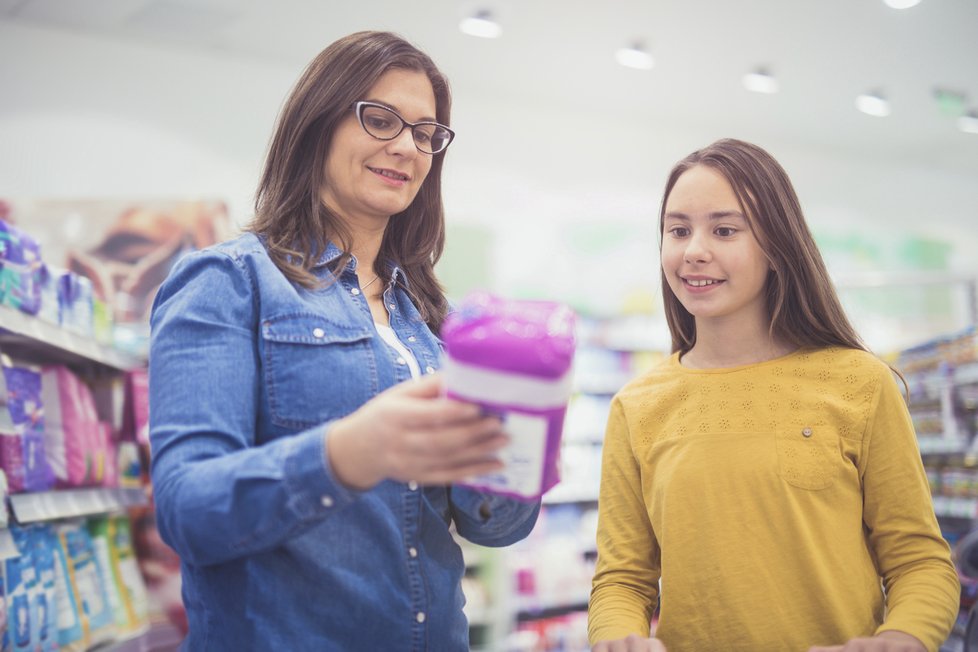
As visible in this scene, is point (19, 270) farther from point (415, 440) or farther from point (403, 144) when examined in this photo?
point (415, 440)

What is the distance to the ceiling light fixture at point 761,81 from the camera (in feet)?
19.7

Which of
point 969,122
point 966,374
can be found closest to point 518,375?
point 966,374

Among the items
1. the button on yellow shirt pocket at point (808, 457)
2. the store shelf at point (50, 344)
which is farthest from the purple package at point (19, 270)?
the button on yellow shirt pocket at point (808, 457)

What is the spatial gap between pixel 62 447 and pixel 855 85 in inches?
244

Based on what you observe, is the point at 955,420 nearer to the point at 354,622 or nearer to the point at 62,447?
the point at 354,622

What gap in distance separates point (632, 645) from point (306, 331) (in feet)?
2.42

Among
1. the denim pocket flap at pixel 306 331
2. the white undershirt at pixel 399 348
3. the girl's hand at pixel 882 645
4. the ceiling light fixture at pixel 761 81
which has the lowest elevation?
the girl's hand at pixel 882 645

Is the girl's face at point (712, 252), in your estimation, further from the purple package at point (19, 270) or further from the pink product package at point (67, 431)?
the pink product package at point (67, 431)

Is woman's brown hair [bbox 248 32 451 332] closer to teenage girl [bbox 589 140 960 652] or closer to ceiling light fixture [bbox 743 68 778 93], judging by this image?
teenage girl [bbox 589 140 960 652]

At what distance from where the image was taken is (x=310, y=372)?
3.59ft

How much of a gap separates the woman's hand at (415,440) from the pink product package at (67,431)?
183 cm

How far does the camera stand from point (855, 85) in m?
6.34

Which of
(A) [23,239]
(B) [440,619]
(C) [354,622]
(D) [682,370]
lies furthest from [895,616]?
(A) [23,239]

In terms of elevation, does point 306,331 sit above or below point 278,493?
above
